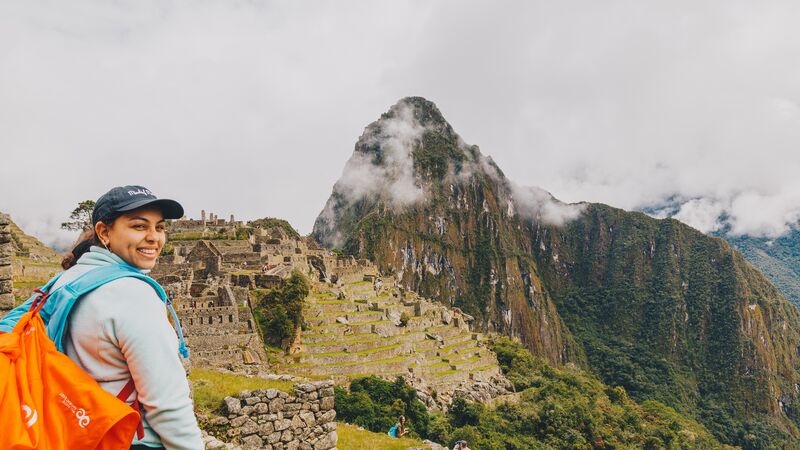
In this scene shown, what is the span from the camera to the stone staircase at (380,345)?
29.7m

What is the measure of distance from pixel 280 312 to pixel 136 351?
85.0ft

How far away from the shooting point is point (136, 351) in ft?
8.77

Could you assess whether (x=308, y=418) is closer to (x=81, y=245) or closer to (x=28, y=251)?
(x=81, y=245)

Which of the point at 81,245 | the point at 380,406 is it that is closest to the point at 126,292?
the point at 81,245

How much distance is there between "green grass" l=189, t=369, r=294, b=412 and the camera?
7.89m

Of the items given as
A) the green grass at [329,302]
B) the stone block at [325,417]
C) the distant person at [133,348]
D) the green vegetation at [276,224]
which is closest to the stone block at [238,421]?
the stone block at [325,417]

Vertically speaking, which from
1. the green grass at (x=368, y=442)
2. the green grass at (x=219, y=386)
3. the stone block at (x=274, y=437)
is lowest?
the green grass at (x=368, y=442)

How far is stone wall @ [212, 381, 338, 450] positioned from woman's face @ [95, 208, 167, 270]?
541 centimetres

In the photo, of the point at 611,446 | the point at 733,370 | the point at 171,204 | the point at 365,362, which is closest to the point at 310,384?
the point at 171,204

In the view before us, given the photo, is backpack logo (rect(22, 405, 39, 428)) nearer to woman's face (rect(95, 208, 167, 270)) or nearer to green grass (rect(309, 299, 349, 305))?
woman's face (rect(95, 208, 167, 270))

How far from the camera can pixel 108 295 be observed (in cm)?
271

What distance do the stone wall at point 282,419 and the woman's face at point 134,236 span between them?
5.41m

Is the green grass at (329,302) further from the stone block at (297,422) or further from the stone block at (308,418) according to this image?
the stone block at (297,422)

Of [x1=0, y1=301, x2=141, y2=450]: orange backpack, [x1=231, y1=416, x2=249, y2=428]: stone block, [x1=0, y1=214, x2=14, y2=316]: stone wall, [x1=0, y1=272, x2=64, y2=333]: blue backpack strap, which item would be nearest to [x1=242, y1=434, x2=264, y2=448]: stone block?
[x1=231, y1=416, x2=249, y2=428]: stone block
